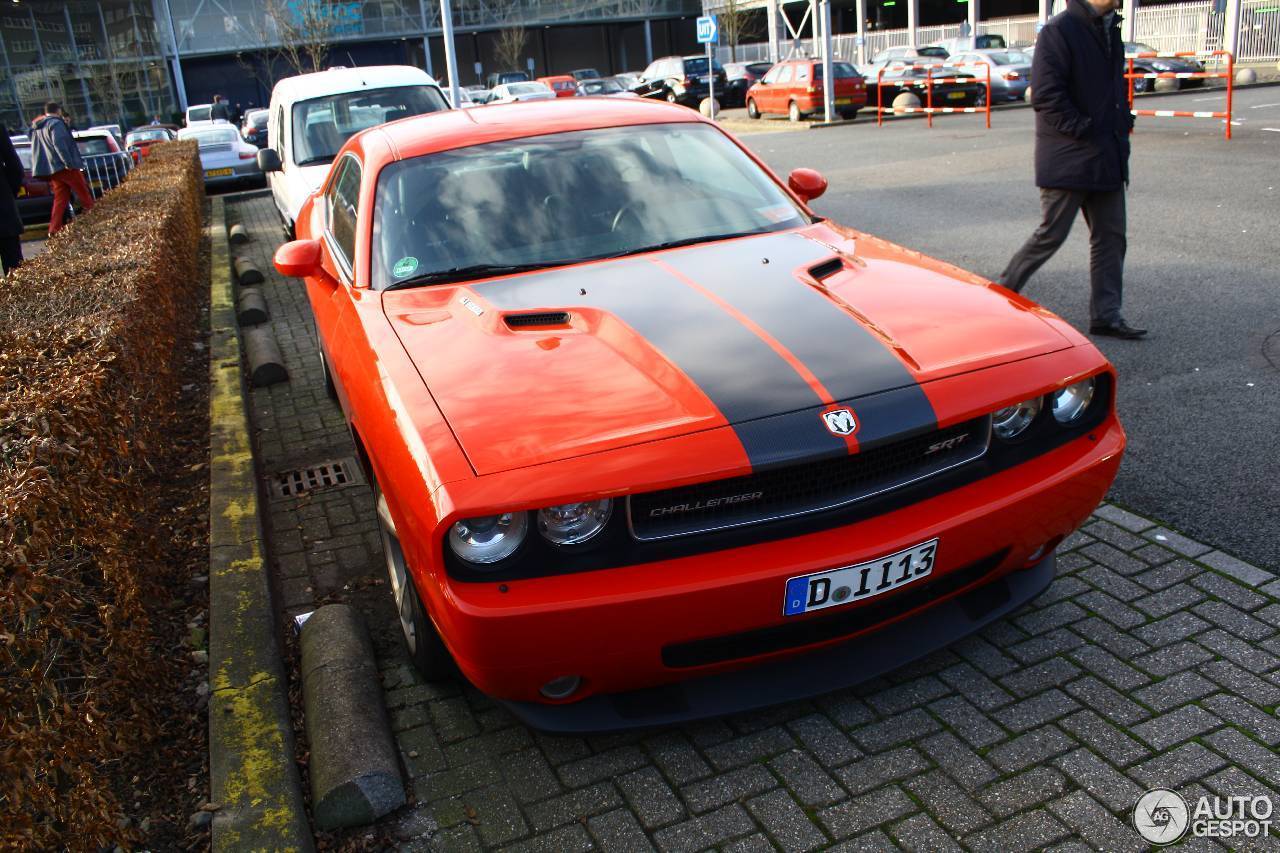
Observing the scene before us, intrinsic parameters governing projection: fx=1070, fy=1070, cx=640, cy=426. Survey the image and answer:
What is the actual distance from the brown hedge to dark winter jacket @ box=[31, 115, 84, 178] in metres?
8.84

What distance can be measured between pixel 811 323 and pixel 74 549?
2201mm

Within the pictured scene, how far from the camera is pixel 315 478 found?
5258 mm

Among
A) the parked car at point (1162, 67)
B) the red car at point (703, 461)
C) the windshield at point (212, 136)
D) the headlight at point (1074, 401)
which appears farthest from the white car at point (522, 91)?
the headlight at point (1074, 401)

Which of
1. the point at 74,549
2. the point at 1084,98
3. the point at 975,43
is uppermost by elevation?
the point at 975,43

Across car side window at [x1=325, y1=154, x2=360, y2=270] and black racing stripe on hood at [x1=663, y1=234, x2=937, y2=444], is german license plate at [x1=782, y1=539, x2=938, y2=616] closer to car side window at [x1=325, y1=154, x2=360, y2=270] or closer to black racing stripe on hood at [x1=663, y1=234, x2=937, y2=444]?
black racing stripe on hood at [x1=663, y1=234, x2=937, y2=444]

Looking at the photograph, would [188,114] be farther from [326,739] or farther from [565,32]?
[326,739]

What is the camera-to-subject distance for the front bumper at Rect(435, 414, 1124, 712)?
2.58 m

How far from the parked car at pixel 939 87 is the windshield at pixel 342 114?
1603 centimetres

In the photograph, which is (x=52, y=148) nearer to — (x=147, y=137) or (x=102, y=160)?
(x=102, y=160)

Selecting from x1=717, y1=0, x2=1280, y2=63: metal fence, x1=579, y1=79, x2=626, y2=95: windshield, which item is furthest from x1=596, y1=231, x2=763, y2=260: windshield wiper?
x1=579, y1=79, x2=626, y2=95: windshield

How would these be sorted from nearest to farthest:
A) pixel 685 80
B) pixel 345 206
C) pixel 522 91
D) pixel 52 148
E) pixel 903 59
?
pixel 345 206 < pixel 52 148 < pixel 903 59 < pixel 685 80 < pixel 522 91

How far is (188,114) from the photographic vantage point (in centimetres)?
3556

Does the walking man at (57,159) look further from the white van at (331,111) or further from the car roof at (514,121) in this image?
the car roof at (514,121)

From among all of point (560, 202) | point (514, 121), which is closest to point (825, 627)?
point (560, 202)
